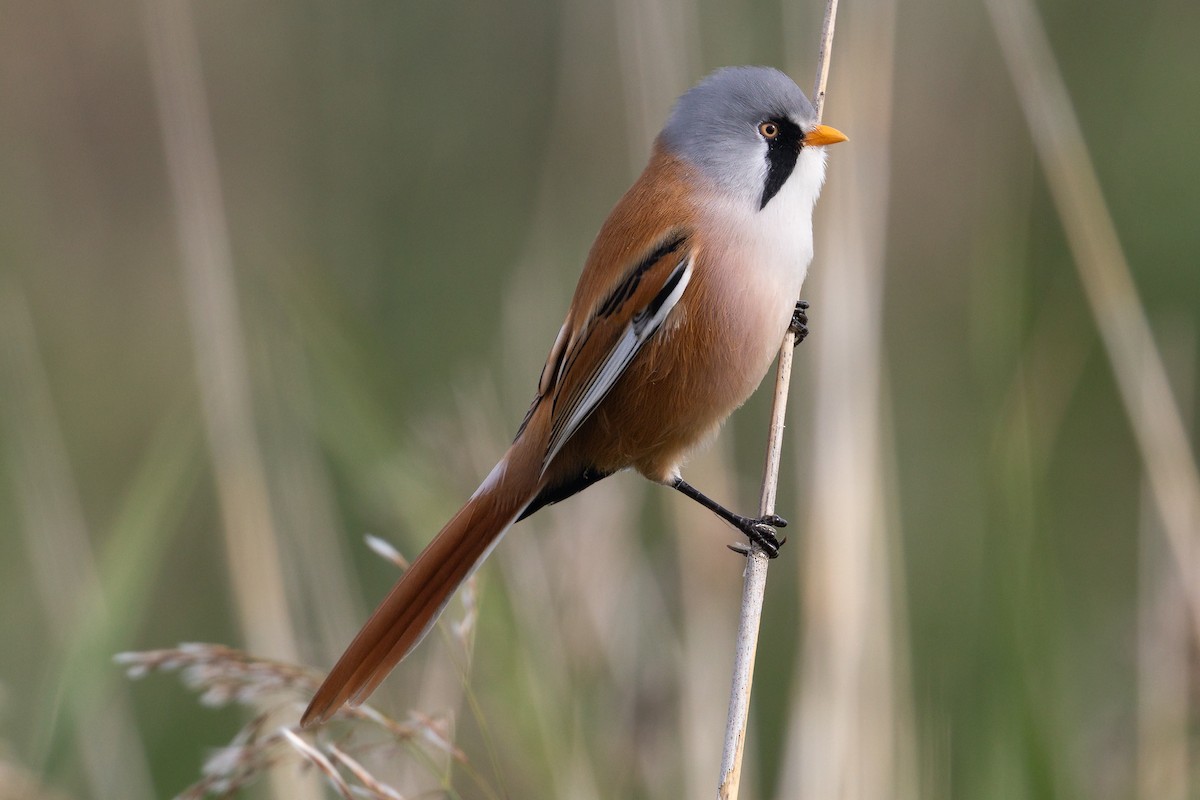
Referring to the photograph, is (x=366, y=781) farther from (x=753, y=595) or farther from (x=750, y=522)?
(x=750, y=522)

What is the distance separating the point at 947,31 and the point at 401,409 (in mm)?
2186

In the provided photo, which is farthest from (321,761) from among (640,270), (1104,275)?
(1104,275)

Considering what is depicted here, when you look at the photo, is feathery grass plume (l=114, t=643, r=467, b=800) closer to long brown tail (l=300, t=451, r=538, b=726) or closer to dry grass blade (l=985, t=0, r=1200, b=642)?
long brown tail (l=300, t=451, r=538, b=726)

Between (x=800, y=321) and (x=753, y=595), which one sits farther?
(x=800, y=321)

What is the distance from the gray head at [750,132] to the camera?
103 inches

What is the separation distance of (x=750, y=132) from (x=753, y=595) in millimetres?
980

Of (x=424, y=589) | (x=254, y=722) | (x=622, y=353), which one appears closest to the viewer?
(x=254, y=722)

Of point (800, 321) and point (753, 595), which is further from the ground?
point (800, 321)

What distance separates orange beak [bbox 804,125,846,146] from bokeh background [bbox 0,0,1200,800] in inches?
6.7

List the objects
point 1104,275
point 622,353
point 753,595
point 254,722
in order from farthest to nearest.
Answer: point 1104,275
point 622,353
point 753,595
point 254,722

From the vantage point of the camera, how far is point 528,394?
10.6 ft

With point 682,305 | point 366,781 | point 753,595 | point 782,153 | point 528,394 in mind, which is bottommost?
point 366,781

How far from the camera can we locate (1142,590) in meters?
2.71

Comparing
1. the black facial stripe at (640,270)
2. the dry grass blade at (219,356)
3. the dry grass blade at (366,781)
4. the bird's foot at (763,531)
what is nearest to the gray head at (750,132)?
the black facial stripe at (640,270)
